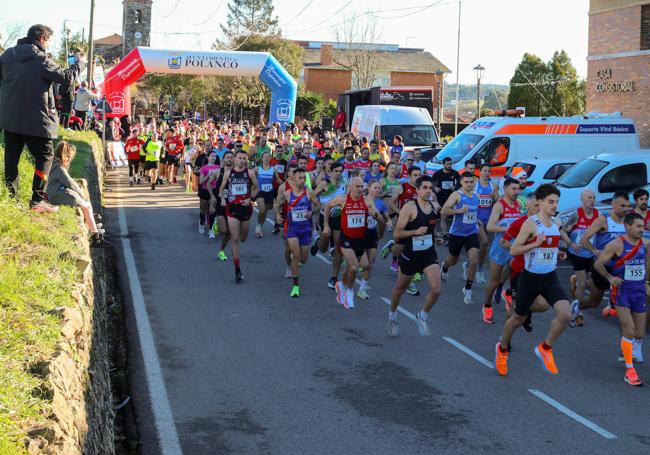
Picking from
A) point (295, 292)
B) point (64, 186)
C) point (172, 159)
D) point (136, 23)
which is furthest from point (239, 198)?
point (136, 23)

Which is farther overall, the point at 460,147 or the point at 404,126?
the point at 404,126

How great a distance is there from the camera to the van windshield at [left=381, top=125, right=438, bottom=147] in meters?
28.7

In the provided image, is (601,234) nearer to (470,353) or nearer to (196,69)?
(470,353)

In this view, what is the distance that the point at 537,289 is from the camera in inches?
343

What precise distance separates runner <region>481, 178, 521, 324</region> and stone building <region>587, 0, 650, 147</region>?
21771mm

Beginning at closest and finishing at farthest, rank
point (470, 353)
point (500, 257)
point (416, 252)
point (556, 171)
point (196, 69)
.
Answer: point (470, 353)
point (416, 252)
point (500, 257)
point (556, 171)
point (196, 69)

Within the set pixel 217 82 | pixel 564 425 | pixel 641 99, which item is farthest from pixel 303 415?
pixel 217 82

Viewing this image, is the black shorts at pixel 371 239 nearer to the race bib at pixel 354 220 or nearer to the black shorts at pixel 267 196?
the race bib at pixel 354 220

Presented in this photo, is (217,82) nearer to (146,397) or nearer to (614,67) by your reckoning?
(614,67)

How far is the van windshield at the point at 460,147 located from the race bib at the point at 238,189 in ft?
29.9

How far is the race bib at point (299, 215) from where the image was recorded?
41.7 feet

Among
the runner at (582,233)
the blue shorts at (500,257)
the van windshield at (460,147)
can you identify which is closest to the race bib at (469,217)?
the blue shorts at (500,257)

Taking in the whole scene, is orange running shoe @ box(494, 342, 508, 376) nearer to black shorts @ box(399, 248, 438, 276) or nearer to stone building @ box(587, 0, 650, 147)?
black shorts @ box(399, 248, 438, 276)

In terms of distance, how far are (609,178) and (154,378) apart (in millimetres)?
11103
